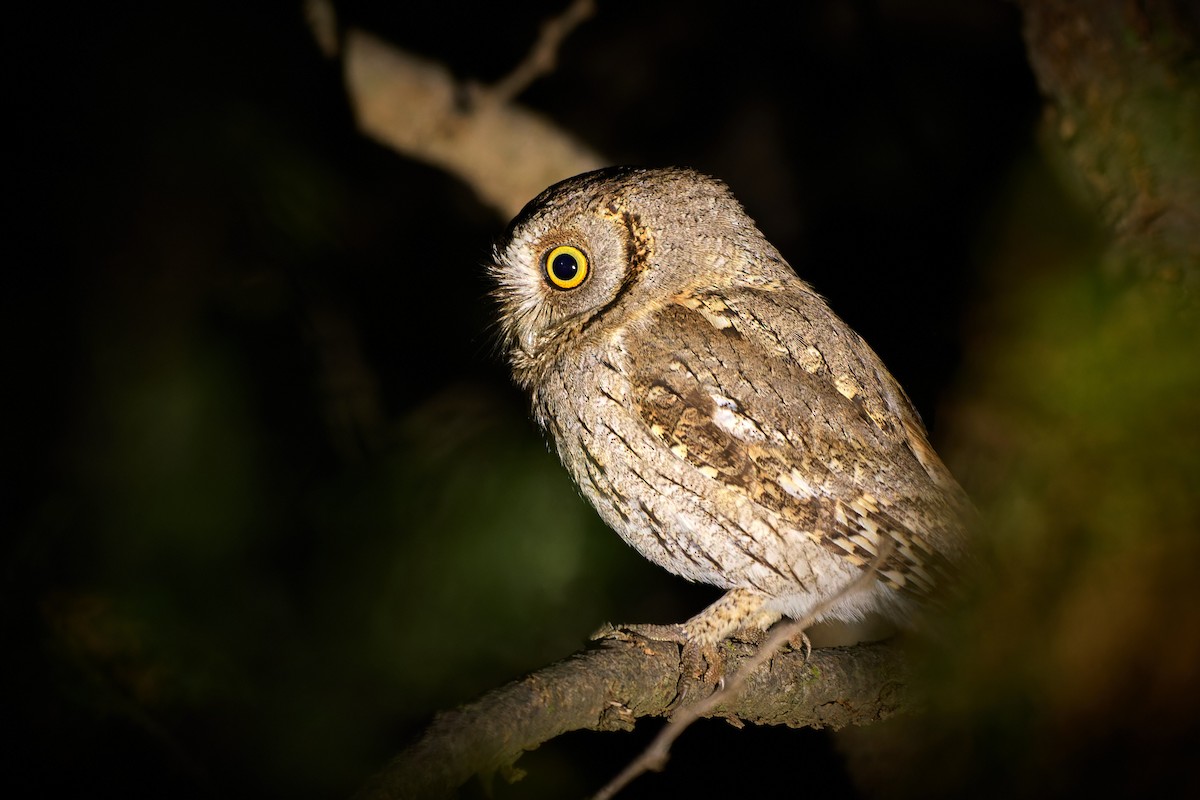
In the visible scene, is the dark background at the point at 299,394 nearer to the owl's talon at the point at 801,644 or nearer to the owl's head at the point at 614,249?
the owl's head at the point at 614,249

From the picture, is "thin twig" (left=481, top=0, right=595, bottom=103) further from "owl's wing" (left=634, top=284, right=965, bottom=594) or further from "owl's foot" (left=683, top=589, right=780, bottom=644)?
"owl's foot" (left=683, top=589, right=780, bottom=644)

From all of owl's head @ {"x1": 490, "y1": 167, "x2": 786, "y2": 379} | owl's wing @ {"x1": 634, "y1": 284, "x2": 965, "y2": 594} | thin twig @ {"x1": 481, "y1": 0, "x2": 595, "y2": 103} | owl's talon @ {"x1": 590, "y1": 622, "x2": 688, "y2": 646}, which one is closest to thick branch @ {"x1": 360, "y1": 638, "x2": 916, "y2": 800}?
owl's talon @ {"x1": 590, "y1": 622, "x2": 688, "y2": 646}

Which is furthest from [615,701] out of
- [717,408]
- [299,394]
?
[299,394]

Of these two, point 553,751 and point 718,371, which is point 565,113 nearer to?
point 718,371

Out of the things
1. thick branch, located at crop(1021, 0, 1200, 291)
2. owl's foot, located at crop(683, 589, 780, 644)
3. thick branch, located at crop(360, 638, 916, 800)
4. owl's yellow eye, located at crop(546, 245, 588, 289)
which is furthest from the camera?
owl's yellow eye, located at crop(546, 245, 588, 289)

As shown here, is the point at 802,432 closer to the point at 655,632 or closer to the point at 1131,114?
the point at 655,632

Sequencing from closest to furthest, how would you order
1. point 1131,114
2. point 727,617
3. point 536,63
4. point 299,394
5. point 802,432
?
point 1131,114, point 802,432, point 727,617, point 299,394, point 536,63
